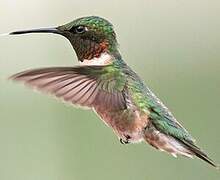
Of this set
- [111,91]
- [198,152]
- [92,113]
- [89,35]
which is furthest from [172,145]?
[92,113]

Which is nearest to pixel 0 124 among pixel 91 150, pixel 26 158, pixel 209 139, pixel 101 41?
pixel 26 158

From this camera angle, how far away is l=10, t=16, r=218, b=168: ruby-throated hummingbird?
155 cm

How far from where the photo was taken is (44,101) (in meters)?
3.67

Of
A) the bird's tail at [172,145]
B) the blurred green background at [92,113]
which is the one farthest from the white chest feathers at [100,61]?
the blurred green background at [92,113]

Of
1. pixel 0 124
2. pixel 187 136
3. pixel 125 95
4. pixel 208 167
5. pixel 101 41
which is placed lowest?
pixel 208 167

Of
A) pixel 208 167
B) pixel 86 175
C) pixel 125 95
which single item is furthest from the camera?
pixel 86 175

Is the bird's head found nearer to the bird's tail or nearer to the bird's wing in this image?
the bird's wing

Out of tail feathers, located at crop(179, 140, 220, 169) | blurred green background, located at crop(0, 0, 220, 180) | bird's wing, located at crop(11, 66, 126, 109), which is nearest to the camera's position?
bird's wing, located at crop(11, 66, 126, 109)

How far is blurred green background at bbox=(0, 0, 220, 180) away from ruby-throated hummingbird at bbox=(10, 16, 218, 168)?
142 centimetres

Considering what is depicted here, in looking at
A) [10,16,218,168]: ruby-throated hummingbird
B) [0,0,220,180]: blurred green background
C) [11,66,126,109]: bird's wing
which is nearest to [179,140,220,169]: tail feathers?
[10,16,218,168]: ruby-throated hummingbird

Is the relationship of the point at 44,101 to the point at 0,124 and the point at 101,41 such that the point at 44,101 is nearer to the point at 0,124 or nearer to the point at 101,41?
the point at 0,124
